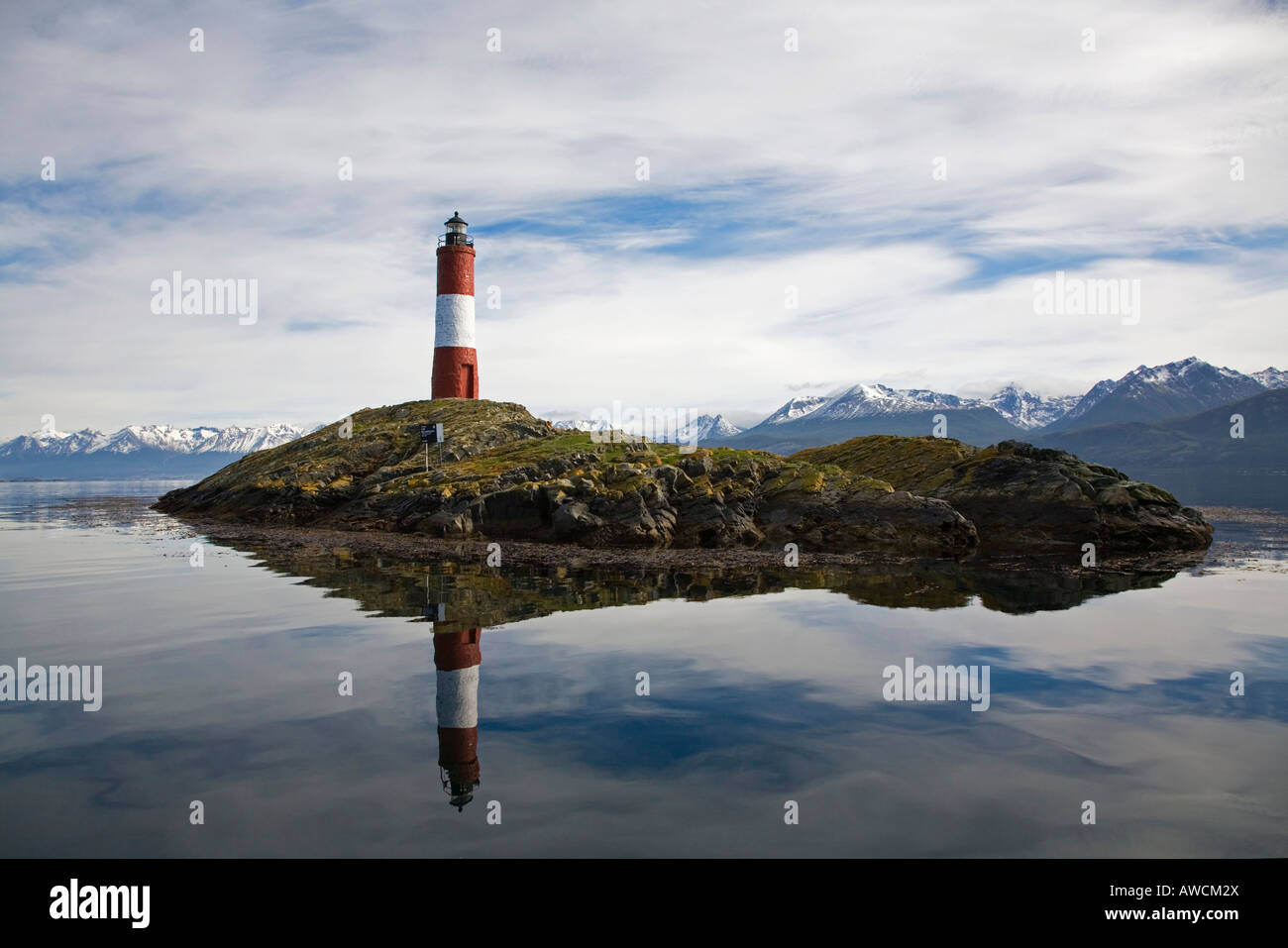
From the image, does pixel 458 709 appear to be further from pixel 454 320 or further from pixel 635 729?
pixel 454 320

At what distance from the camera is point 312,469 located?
192 feet

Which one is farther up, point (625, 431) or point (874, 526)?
point (625, 431)

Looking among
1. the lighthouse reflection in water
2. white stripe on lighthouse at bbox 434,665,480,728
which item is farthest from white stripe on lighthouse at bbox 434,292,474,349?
white stripe on lighthouse at bbox 434,665,480,728

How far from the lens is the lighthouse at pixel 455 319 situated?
6825cm

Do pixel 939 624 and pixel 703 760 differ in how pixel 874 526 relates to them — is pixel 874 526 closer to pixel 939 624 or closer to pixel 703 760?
pixel 939 624

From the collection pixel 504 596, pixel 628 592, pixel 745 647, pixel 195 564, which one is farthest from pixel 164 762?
pixel 195 564

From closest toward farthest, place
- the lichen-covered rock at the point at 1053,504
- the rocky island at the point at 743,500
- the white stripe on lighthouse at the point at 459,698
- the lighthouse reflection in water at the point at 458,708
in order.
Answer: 1. the lighthouse reflection in water at the point at 458,708
2. the white stripe on lighthouse at the point at 459,698
3. the rocky island at the point at 743,500
4. the lichen-covered rock at the point at 1053,504

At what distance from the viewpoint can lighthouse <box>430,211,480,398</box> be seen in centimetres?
6825

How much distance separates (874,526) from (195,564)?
29.9 metres

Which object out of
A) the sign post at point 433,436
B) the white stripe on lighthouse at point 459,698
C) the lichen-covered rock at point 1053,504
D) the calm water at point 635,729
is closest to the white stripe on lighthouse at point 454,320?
the sign post at point 433,436

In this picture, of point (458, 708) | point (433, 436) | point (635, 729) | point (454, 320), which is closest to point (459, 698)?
point (458, 708)

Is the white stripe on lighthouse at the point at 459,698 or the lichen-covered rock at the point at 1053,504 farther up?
the lichen-covered rock at the point at 1053,504

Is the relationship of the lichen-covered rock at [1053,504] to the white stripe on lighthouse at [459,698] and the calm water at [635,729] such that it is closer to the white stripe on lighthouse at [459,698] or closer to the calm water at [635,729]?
the calm water at [635,729]

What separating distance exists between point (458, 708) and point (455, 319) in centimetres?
5826
